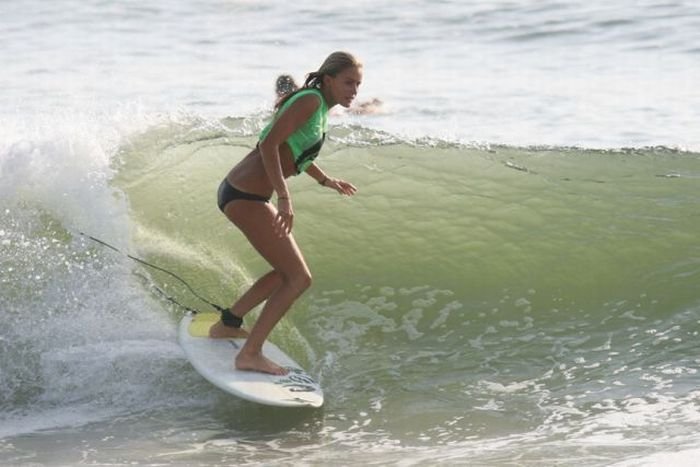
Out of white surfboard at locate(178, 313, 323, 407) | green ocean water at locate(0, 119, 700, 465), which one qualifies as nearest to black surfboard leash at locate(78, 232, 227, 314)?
green ocean water at locate(0, 119, 700, 465)

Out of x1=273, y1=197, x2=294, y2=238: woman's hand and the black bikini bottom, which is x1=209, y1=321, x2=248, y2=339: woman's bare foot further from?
x1=273, y1=197, x2=294, y2=238: woman's hand

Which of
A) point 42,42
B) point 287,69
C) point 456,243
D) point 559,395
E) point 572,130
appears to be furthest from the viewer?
point 42,42

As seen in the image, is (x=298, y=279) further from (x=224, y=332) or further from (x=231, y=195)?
(x=224, y=332)

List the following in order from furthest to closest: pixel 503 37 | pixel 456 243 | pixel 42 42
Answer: pixel 42 42, pixel 503 37, pixel 456 243

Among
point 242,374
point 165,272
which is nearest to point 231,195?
point 242,374

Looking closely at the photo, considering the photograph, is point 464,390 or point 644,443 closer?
point 644,443

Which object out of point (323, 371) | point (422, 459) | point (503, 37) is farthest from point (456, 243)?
point (503, 37)

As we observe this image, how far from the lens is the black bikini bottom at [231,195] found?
598cm

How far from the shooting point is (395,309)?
767 cm

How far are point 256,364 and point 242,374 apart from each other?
8 cm

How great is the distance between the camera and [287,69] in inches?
702

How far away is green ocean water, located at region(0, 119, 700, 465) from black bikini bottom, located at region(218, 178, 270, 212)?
3.50 ft

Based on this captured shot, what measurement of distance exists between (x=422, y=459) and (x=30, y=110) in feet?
34.3

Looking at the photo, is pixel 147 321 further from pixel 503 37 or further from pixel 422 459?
pixel 503 37
